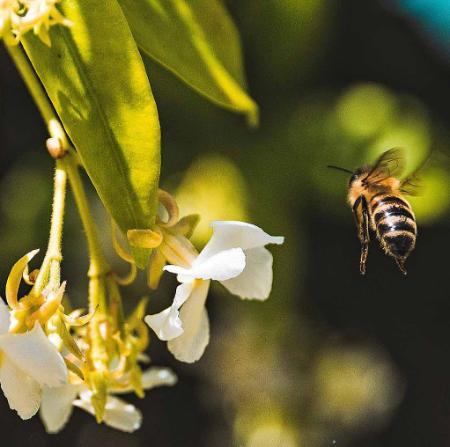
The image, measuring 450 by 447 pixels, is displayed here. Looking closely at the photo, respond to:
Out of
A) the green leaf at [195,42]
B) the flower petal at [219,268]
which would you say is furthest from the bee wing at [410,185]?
the flower petal at [219,268]

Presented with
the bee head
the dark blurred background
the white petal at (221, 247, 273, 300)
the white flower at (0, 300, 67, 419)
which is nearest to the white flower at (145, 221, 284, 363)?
the white petal at (221, 247, 273, 300)

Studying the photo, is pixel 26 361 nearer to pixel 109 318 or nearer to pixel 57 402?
pixel 109 318

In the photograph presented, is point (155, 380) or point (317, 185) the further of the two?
point (317, 185)

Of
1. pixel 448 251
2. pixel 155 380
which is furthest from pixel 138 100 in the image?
pixel 448 251

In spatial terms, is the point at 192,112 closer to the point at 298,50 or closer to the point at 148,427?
the point at 298,50

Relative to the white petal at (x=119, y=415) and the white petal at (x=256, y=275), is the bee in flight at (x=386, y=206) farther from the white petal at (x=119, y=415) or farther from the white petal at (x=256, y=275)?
the white petal at (x=119, y=415)

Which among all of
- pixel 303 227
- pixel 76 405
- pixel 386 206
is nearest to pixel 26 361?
pixel 76 405
